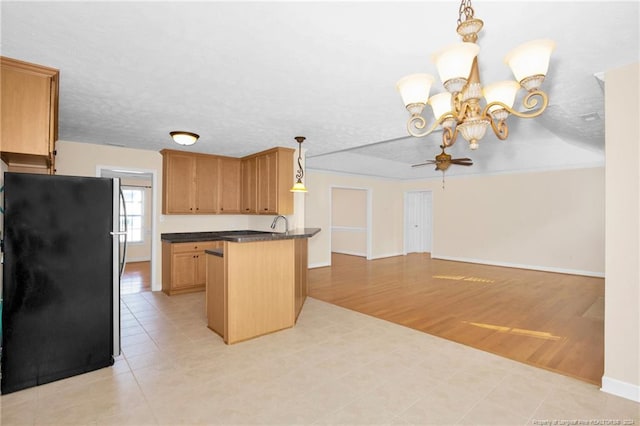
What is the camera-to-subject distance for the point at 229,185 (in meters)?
5.93

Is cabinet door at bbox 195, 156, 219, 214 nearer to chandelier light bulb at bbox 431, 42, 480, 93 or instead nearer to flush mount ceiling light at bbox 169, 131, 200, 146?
flush mount ceiling light at bbox 169, 131, 200, 146

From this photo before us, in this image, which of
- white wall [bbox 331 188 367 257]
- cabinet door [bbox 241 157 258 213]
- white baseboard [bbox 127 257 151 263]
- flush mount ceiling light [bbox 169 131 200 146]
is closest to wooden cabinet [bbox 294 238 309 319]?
cabinet door [bbox 241 157 258 213]

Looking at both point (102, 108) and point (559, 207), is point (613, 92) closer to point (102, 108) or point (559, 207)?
point (102, 108)

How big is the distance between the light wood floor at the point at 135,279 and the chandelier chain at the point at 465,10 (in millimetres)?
5632

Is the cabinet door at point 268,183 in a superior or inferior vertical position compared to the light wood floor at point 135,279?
superior

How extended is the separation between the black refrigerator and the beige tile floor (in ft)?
0.56

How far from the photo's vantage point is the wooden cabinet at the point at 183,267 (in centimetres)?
500

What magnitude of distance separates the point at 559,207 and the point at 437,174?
2868mm

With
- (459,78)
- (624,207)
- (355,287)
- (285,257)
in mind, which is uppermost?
(459,78)

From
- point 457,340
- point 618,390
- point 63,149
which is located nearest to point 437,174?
point 457,340

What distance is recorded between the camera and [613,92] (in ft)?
7.58

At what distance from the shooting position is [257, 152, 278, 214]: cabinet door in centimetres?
505

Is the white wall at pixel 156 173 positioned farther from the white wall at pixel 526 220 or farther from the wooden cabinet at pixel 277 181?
the white wall at pixel 526 220

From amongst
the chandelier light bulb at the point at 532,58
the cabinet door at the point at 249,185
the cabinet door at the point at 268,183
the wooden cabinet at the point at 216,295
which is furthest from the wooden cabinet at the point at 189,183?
the chandelier light bulb at the point at 532,58
